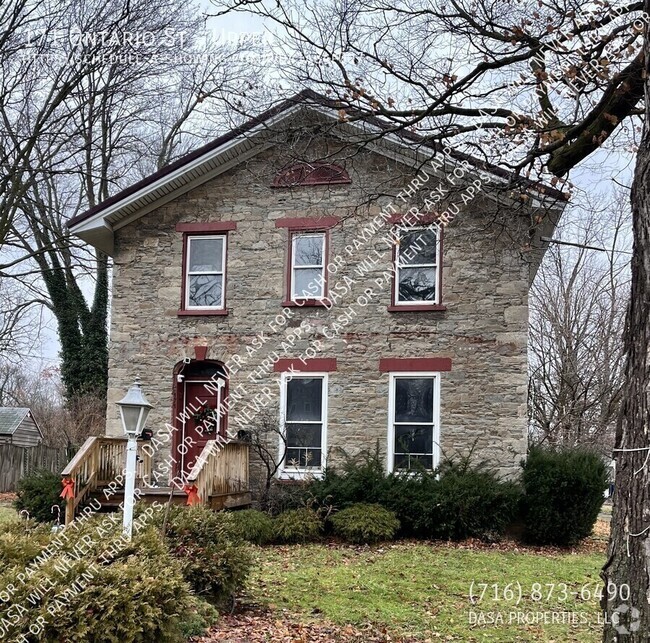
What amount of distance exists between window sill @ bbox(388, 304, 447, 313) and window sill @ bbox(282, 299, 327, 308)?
133 cm

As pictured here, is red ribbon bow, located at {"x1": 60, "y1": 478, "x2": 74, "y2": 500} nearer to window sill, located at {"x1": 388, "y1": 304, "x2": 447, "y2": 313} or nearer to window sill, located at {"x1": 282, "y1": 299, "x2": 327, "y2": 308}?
window sill, located at {"x1": 282, "y1": 299, "x2": 327, "y2": 308}

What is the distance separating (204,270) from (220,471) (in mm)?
4433

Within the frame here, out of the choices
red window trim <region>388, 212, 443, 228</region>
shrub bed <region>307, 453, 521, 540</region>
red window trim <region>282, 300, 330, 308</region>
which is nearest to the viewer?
shrub bed <region>307, 453, 521, 540</region>

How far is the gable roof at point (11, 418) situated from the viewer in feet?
94.1

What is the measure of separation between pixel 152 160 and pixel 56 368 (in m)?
14.0

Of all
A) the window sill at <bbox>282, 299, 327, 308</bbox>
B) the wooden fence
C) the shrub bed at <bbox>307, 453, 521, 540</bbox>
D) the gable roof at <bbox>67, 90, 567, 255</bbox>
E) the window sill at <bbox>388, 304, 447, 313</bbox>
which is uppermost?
the gable roof at <bbox>67, 90, 567, 255</bbox>

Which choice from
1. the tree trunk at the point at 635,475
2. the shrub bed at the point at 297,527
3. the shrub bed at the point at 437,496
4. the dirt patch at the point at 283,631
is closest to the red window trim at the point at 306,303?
the shrub bed at the point at 437,496

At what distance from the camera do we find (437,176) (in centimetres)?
1438

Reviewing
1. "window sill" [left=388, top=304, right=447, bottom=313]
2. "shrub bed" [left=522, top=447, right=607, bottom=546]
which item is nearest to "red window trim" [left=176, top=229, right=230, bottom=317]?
"window sill" [left=388, top=304, right=447, bottom=313]

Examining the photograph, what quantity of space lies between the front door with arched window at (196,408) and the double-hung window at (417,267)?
3941mm

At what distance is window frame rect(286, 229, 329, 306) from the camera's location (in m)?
14.7

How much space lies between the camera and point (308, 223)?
14.9 metres

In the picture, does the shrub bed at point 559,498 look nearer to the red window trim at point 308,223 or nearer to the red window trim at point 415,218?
the red window trim at point 415,218

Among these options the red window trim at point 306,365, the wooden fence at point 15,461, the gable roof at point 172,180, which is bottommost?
the wooden fence at point 15,461
